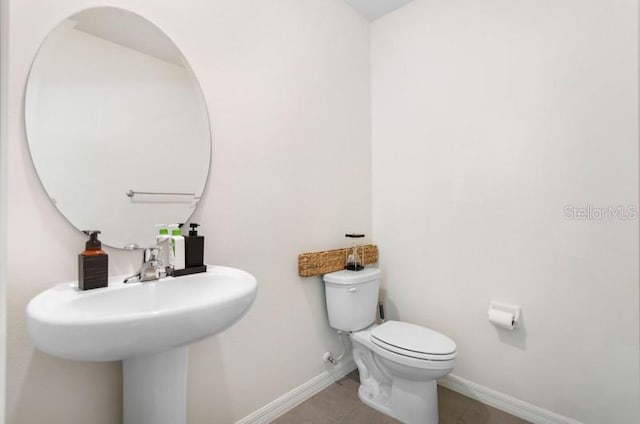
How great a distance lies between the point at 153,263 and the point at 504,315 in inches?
65.8

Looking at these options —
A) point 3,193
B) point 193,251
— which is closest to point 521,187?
point 193,251

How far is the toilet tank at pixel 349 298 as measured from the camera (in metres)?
1.74

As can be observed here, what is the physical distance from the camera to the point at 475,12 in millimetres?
1756

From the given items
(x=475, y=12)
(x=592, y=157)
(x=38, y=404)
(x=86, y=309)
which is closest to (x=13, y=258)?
(x=86, y=309)

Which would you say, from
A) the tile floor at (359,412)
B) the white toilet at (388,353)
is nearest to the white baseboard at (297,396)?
the tile floor at (359,412)

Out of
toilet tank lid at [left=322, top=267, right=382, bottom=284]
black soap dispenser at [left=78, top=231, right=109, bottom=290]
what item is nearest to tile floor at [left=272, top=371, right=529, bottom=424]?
toilet tank lid at [left=322, top=267, right=382, bottom=284]

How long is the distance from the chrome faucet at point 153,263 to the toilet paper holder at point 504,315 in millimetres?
1614

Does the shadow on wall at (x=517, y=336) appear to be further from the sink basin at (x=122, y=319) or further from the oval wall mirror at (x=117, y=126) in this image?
the oval wall mirror at (x=117, y=126)

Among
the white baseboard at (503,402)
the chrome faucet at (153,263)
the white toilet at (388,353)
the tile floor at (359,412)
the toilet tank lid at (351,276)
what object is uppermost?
the chrome faucet at (153,263)

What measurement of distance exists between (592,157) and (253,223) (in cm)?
163

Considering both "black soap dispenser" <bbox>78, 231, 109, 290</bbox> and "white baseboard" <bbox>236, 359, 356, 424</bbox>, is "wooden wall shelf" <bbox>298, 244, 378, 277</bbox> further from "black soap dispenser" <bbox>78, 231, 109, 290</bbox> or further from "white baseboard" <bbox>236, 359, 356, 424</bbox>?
"black soap dispenser" <bbox>78, 231, 109, 290</bbox>

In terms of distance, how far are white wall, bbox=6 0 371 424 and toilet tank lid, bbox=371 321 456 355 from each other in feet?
1.36

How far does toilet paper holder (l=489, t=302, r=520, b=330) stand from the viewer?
5.10ft

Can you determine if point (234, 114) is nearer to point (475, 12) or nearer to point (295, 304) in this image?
point (295, 304)
